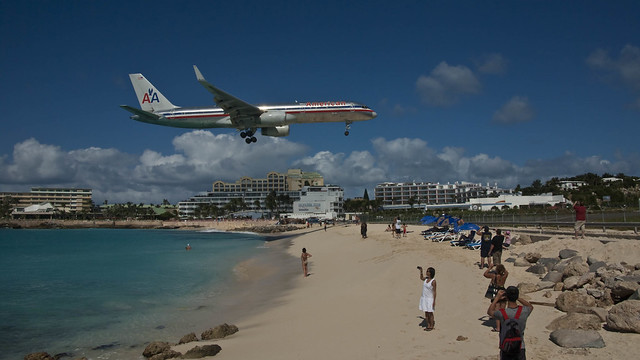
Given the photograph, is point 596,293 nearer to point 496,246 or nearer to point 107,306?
point 496,246

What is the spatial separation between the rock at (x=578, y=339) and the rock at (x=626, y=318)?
20.0 inches

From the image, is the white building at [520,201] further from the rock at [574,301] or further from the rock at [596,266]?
the rock at [574,301]

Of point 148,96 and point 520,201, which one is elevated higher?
point 148,96

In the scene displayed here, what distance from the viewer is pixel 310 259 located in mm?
31078

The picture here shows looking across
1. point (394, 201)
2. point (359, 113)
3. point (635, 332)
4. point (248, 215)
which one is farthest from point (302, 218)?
point (635, 332)

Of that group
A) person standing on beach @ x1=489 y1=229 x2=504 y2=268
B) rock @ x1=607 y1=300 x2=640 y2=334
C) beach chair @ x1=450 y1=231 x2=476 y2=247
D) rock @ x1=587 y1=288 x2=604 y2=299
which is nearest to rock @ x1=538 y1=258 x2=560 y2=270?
person standing on beach @ x1=489 y1=229 x2=504 y2=268

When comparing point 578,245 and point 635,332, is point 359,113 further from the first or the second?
point 635,332

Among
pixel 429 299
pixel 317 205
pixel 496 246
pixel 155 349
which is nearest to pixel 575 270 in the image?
pixel 496 246

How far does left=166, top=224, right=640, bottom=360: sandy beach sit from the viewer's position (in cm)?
828

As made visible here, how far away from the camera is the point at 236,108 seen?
3447cm

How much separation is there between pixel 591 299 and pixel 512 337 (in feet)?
18.2

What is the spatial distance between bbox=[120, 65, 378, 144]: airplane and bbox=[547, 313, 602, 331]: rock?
93.1ft

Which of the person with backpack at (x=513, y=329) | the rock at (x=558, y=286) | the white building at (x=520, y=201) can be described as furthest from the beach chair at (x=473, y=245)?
the white building at (x=520, y=201)

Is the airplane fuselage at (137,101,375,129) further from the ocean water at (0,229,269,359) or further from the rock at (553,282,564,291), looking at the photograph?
the rock at (553,282,564,291)
